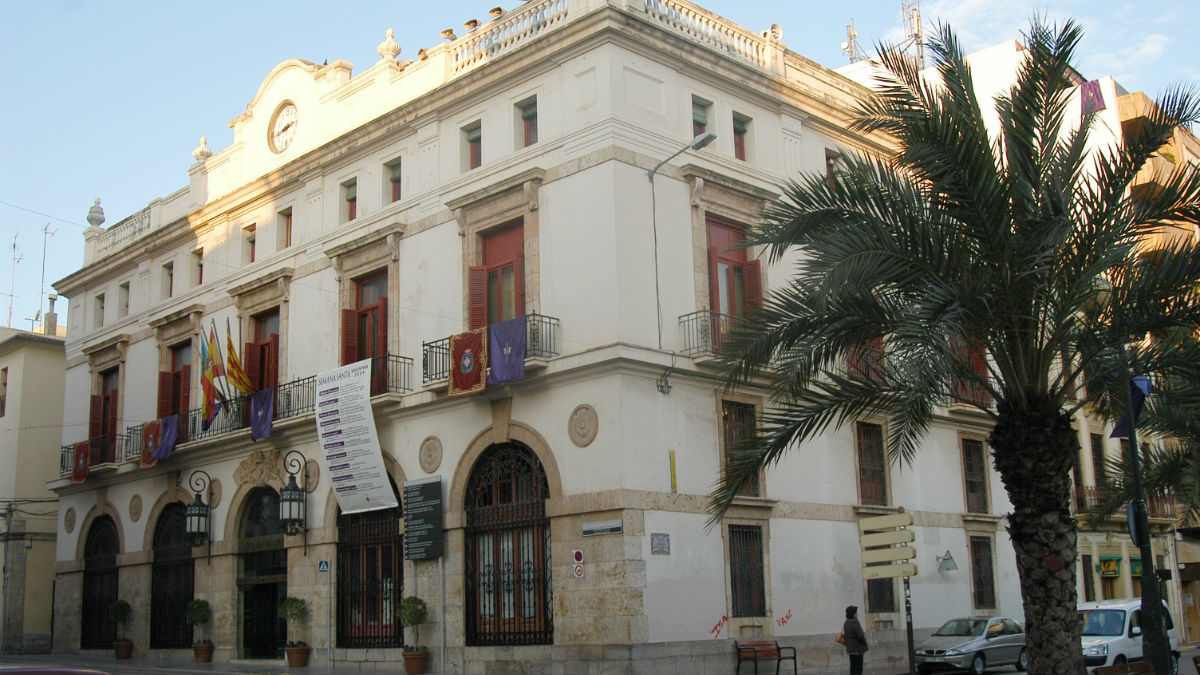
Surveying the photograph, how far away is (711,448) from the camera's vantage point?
23.4 meters

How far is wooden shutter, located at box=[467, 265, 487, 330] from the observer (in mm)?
24719

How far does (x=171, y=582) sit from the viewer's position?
32469mm

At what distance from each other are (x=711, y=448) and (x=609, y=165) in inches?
234

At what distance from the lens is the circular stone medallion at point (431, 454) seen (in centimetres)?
2527

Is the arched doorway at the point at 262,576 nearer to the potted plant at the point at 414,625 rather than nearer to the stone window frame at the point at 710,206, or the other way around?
the potted plant at the point at 414,625

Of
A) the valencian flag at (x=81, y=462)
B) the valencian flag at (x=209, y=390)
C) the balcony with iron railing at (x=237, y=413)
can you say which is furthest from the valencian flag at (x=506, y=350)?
the valencian flag at (x=81, y=462)

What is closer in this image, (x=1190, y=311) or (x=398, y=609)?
(x=1190, y=311)

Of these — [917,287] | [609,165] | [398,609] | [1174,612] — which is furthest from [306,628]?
[1174,612]

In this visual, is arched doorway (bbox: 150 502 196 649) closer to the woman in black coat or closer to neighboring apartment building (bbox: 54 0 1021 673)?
neighboring apartment building (bbox: 54 0 1021 673)

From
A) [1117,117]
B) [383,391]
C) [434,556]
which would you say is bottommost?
[434,556]

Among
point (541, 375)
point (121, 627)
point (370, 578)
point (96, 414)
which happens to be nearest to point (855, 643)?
point (541, 375)

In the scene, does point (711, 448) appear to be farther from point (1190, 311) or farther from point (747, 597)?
point (1190, 311)

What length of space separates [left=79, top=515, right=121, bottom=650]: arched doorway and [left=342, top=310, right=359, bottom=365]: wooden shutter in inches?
486

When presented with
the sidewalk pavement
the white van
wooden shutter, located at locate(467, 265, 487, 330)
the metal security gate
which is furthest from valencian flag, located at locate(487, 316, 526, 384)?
the white van
